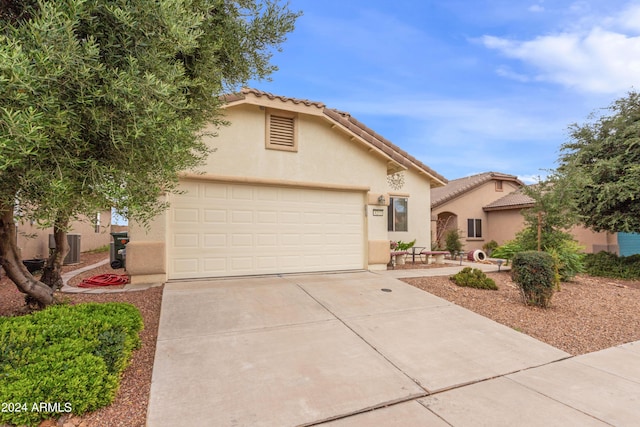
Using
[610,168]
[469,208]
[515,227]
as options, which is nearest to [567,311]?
[610,168]

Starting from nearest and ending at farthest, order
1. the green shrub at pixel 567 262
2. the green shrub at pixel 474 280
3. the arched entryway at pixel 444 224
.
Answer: the green shrub at pixel 474 280 → the green shrub at pixel 567 262 → the arched entryway at pixel 444 224

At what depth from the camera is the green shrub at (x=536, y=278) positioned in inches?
228

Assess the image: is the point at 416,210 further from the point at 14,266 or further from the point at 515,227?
the point at 14,266

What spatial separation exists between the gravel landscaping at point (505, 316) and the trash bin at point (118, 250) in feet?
3.96

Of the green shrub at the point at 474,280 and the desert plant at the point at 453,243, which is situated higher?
the desert plant at the point at 453,243

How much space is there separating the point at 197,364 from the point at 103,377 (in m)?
0.95

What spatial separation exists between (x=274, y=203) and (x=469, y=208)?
14314 millimetres

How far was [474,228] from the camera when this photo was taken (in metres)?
18.3

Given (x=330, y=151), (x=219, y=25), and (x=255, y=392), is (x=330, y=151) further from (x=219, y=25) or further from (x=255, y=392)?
(x=255, y=392)

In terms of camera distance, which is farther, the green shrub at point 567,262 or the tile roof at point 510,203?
the tile roof at point 510,203

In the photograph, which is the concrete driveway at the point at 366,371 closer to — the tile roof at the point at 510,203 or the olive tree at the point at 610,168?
the olive tree at the point at 610,168

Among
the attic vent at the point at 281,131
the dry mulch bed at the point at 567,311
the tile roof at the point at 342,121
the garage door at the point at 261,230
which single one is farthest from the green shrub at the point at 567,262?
the attic vent at the point at 281,131

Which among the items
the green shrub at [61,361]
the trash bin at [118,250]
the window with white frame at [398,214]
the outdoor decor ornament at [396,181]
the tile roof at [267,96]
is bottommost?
the green shrub at [61,361]

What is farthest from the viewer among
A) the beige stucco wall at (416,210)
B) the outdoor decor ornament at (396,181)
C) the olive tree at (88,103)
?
the beige stucco wall at (416,210)
